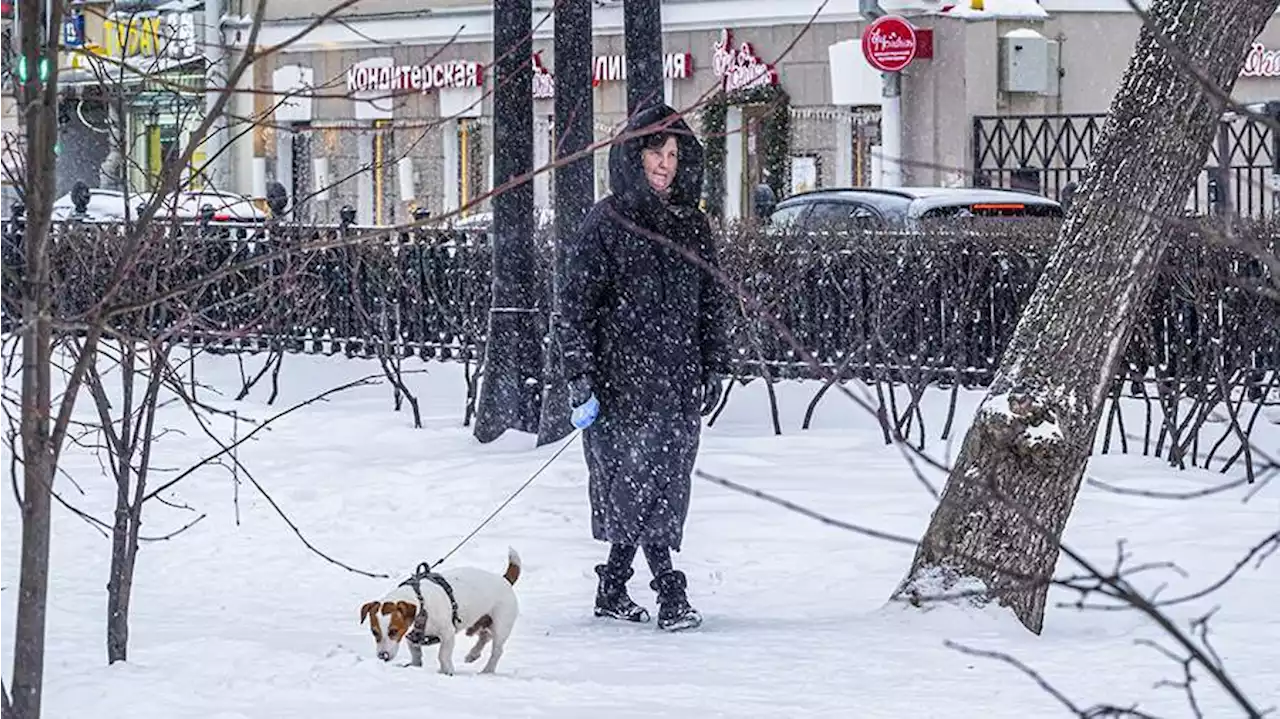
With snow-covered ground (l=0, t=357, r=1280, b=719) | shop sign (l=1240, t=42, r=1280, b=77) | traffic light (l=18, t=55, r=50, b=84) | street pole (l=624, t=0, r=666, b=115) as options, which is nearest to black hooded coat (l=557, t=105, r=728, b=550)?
snow-covered ground (l=0, t=357, r=1280, b=719)

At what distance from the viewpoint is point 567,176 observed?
11.6m

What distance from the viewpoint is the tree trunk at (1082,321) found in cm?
724

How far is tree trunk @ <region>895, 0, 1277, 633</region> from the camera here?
7242mm

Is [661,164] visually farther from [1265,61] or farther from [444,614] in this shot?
[1265,61]

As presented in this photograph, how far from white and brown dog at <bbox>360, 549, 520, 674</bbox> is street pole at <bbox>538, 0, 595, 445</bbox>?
15.3 ft

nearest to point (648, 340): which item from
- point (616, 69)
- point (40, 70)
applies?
point (40, 70)

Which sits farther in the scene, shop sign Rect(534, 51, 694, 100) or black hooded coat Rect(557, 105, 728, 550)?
shop sign Rect(534, 51, 694, 100)

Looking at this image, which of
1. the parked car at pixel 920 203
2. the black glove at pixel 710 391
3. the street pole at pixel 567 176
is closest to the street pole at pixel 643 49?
the street pole at pixel 567 176

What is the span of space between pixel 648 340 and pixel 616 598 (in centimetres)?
89

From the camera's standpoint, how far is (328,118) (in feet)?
110

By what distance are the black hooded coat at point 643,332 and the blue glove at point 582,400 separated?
33 mm

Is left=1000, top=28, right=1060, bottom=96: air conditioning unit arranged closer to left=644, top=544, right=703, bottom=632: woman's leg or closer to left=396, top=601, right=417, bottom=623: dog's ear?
left=644, top=544, right=703, bottom=632: woman's leg

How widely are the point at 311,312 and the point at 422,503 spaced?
424 cm

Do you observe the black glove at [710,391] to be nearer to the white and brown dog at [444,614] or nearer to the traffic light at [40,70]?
the white and brown dog at [444,614]
